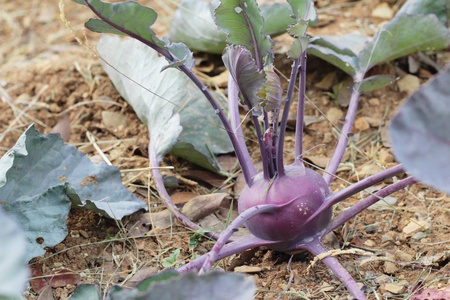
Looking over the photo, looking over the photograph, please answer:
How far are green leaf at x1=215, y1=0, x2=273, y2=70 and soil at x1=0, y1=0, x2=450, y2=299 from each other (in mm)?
220

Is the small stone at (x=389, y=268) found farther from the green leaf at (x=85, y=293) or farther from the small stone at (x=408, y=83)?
the small stone at (x=408, y=83)

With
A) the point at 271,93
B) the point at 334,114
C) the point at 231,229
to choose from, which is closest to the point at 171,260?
the point at 231,229

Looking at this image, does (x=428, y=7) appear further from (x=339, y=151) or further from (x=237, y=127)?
(x=237, y=127)

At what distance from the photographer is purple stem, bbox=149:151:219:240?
136 centimetres

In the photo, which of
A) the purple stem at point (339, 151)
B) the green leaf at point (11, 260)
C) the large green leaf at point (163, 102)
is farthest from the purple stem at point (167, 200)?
the green leaf at point (11, 260)

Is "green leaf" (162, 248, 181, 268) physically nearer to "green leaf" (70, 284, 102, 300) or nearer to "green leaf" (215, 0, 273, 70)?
"green leaf" (70, 284, 102, 300)

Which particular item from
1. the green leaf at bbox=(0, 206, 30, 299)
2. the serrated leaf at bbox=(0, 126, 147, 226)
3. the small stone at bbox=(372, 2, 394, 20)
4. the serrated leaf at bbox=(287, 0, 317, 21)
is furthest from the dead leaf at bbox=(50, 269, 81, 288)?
the small stone at bbox=(372, 2, 394, 20)

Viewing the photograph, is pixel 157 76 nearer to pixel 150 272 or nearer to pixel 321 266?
pixel 150 272

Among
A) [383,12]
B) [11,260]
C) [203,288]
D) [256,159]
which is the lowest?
[256,159]

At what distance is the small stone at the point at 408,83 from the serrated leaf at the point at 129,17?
970 mm

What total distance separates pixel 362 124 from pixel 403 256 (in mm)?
596

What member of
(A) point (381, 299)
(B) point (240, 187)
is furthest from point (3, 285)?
(B) point (240, 187)

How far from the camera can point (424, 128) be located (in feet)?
2.39

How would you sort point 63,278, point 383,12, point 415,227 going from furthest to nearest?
point 383,12, point 415,227, point 63,278
